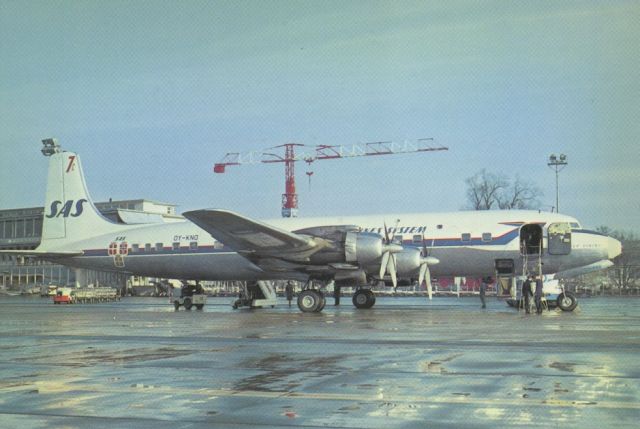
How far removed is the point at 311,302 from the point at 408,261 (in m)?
4.52

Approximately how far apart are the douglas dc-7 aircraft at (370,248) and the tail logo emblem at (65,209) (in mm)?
6298

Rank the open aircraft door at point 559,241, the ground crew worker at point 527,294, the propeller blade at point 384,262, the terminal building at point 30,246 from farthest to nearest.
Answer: the terminal building at point 30,246
the open aircraft door at point 559,241
the propeller blade at point 384,262
the ground crew worker at point 527,294

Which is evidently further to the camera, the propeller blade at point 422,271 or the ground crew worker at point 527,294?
the propeller blade at point 422,271

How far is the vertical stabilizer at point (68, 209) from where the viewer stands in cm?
4150

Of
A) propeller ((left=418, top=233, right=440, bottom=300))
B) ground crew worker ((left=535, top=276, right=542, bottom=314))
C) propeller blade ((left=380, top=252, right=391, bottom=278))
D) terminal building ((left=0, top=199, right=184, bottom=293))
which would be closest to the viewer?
ground crew worker ((left=535, top=276, right=542, bottom=314))

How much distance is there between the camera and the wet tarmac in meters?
8.10

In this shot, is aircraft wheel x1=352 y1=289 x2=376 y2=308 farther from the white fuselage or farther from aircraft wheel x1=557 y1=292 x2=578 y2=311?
aircraft wheel x1=557 y1=292 x2=578 y2=311

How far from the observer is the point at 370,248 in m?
30.5

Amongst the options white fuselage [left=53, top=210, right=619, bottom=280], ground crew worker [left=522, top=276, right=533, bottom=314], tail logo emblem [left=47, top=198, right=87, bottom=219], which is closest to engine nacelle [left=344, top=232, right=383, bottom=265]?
white fuselage [left=53, top=210, right=619, bottom=280]

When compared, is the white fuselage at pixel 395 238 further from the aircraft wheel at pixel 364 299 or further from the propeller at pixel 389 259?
the aircraft wheel at pixel 364 299

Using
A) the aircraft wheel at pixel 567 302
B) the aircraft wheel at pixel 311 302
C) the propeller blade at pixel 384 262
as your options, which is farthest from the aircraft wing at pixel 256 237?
the aircraft wheel at pixel 567 302

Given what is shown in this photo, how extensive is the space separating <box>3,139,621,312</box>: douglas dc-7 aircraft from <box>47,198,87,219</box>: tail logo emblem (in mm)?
6298

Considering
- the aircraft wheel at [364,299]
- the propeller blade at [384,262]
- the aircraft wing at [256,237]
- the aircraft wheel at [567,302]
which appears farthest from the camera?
the aircraft wheel at [364,299]

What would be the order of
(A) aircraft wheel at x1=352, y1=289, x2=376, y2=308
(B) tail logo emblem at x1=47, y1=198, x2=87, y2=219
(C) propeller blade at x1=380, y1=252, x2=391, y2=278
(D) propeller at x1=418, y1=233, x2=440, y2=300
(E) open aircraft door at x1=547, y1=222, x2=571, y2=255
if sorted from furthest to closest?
(B) tail logo emblem at x1=47, y1=198, x2=87, y2=219 < (A) aircraft wheel at x1=352, y1=289, x2=376, y2=308 < (D) propeller at x1=418, y1=233, x2=440, y2=300 < (E) open aircraft door at x1=547, y1=222, x2=571, y2=255 < (C) propeller blade at x1=380, y1=252, x2=391, y2=278
